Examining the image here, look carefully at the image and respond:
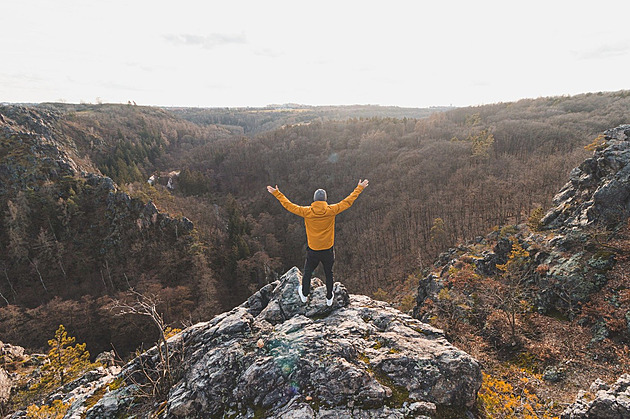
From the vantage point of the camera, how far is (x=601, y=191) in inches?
599

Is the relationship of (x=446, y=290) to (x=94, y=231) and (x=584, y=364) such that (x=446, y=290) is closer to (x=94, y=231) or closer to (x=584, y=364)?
(x=584, y=364)

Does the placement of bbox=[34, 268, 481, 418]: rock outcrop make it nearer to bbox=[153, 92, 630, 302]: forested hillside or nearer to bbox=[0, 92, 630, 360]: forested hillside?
bbox=[0, 92, 630, 360]: forested hillside

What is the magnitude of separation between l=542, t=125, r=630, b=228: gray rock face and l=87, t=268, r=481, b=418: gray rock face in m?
14.5

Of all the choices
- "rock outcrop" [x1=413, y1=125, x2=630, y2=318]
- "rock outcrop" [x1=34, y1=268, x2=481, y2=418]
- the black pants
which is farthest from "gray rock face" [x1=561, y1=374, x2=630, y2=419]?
"rock outcrop" [x1=413, y1=125, x2=630, y2=318]

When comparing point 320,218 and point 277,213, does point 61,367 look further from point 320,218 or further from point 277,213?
point 277,213

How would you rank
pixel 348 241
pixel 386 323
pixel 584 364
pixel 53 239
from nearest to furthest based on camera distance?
pixel 386 323
pixel 584 364
pixel 53 239
pixel 348 241

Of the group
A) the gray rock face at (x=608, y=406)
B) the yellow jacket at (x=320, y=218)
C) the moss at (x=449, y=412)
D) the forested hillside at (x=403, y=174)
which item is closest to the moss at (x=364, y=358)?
the moss at (x=449, y=412)

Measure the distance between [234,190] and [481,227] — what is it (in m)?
91.2

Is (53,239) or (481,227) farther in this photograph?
(53,239)

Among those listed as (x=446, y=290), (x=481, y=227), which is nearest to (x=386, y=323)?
(x=446, y=290)

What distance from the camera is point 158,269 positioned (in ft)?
180

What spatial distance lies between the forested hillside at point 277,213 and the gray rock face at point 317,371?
29272 millimetres

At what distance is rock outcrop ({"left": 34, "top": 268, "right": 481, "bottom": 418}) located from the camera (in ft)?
18.4

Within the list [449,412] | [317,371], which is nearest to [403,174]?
[449,412]
